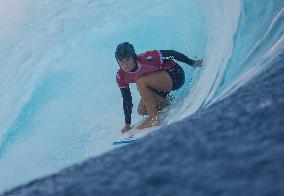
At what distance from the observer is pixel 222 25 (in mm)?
5102

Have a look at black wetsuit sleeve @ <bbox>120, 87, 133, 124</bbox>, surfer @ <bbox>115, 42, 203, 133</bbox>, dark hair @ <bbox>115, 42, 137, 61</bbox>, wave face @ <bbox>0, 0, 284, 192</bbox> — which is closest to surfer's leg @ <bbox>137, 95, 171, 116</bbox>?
surfer @ <bbox>115, 42, 203, 133</bbox>

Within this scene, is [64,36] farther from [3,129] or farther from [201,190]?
[201,190]

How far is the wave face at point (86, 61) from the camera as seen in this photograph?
4.45m

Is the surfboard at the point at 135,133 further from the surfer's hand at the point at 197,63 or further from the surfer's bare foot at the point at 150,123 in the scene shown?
the surfer's hand at the point at 197,63

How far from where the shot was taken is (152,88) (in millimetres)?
4348

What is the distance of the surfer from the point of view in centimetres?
428

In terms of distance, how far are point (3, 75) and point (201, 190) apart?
6.04 metres

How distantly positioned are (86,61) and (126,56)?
312 centimetres

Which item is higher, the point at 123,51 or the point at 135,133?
the point at 123,51

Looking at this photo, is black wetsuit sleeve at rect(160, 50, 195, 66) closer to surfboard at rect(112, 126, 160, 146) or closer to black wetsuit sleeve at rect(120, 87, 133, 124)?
black wetsuit sleeve at rect(120, 87, 133, 124)

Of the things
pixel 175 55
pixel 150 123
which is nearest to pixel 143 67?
pixel 175 55

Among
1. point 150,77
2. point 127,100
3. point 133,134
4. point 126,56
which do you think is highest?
point 126,56

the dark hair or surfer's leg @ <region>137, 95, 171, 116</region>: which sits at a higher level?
the dark hair

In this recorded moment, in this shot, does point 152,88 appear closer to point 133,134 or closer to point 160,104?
point 160,104
